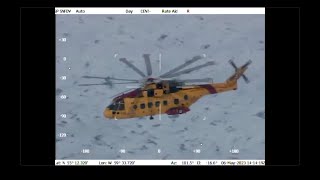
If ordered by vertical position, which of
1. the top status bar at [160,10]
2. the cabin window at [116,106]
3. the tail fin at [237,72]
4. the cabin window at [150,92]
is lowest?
the cabin window at [116,106]

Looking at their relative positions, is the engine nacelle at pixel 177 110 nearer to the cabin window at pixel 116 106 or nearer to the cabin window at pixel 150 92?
the cabin window at pixel 150 92

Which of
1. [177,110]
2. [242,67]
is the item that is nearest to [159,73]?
[177,110]

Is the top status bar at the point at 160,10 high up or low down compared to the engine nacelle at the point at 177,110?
up

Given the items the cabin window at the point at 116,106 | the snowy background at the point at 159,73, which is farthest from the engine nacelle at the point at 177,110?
the cabin window at the point at 116,106

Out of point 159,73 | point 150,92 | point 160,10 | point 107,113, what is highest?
point 160,10

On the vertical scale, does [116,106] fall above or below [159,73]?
below

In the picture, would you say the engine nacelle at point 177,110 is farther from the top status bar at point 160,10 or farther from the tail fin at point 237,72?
the top status bar at point 160,10

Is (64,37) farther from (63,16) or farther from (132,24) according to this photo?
(132,24)

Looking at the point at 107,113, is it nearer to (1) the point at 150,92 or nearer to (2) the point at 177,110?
(1) the point at 150,92

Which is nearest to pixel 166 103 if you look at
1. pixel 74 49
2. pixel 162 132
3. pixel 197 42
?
pixel 162 132
